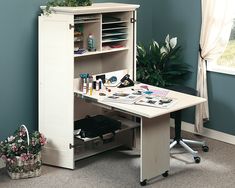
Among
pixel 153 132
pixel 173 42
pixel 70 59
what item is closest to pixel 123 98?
pixel 153 132

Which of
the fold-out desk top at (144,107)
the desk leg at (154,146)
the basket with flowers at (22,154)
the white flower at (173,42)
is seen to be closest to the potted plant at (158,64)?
the white flower at (173,42)

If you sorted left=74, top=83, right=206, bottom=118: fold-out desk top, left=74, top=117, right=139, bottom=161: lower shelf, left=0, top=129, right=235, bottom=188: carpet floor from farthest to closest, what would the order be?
left=74, top=117, right=139, bottom=161: lower shelf, left=0, top=129, right=235, bottom=188: carpet floor, left=74, top=83, right=206, bottom=118: fold-out desk top

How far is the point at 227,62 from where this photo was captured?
188 inches

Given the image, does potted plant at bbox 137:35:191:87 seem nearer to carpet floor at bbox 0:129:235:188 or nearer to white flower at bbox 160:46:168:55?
white flower at bbox 160:46:168:55

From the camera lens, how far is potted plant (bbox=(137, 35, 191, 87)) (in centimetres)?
489

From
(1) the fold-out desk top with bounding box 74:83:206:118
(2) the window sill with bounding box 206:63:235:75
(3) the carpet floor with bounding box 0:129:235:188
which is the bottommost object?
(3) the carpet floor with bounding box 0:129:235:188

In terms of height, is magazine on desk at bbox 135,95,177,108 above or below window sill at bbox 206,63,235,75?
below

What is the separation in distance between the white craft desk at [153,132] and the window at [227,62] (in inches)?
34.2

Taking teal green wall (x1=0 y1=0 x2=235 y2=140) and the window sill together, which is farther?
the window sill

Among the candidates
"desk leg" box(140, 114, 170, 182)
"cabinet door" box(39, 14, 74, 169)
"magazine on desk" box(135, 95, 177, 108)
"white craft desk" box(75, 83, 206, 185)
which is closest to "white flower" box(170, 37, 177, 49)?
"white craft desk" box(75, 83, 206, 185)

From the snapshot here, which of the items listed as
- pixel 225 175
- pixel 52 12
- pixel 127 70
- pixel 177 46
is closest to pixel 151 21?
pixel 177 46

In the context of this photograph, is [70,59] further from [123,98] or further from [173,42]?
[173,42]

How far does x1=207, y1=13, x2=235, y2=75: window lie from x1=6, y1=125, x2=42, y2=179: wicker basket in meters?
1.97

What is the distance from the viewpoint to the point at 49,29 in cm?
397
